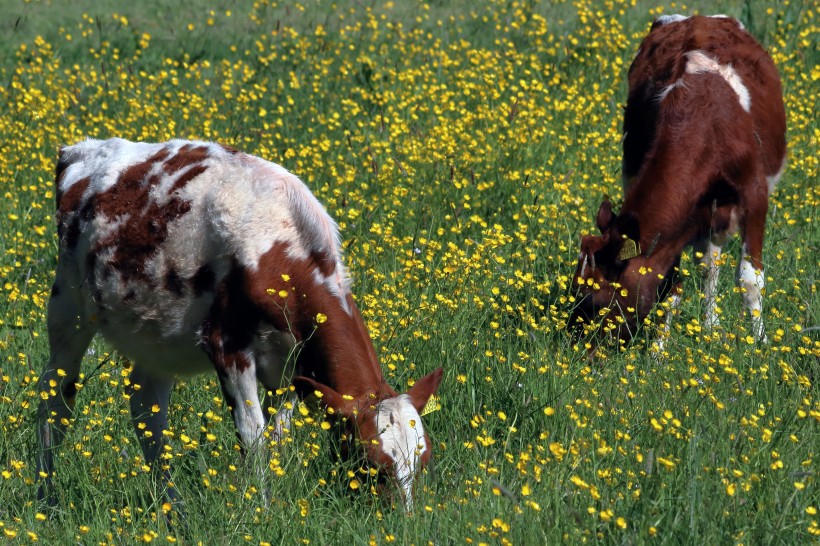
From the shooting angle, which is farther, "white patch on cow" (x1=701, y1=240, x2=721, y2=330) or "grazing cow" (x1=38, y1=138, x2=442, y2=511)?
"white patch on cow" (x1=701, y1=240, x2=721, y2=330)

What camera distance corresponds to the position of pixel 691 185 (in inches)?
264

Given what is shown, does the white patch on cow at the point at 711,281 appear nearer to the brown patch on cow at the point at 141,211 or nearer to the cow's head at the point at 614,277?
the cow's head at the point at 614,277

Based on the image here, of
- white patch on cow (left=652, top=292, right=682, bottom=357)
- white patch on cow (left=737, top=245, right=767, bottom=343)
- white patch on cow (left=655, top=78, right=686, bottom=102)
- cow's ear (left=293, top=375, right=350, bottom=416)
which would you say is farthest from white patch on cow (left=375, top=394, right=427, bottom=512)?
white patch on cow (left=655, top=78, right=686, bottom=102)

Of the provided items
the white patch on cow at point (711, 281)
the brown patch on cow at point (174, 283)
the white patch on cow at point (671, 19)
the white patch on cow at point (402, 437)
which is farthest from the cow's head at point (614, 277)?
the white patch on cow at point (671, 19)

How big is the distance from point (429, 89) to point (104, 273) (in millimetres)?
5294

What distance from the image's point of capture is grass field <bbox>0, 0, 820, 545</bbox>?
171 inches

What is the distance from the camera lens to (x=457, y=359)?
233 inches

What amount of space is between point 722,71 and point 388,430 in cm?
391

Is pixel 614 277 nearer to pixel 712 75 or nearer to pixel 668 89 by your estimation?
pixel 668 89

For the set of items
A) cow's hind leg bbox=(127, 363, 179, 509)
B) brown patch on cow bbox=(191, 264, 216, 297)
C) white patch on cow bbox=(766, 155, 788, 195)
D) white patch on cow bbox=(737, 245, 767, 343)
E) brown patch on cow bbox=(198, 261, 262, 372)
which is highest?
white patch on cow bbox=(766, 155, 788, 195)

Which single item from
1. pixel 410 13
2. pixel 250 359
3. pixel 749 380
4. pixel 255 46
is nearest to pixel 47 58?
pixel 255 46

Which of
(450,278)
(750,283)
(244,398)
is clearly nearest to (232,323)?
(244,398)

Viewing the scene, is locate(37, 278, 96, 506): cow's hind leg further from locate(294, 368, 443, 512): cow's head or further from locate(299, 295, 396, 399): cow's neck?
locate(294, 368, 443, 512): cow's head

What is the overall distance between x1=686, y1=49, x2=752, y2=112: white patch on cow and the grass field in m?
0.91
